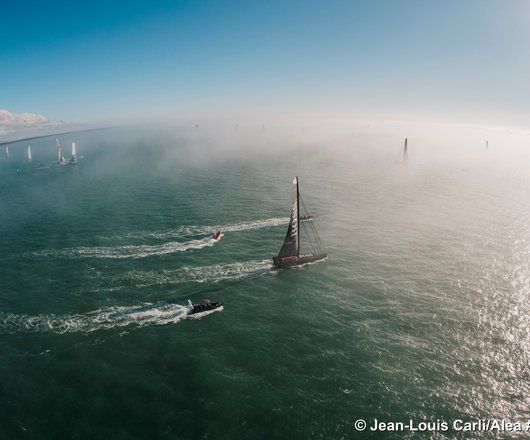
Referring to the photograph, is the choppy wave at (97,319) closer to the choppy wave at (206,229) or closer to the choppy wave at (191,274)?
the choppy wave at (191,274)

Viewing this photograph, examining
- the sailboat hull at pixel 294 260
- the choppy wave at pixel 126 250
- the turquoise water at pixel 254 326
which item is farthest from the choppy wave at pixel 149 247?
the sailboat hull at pixel 294 260

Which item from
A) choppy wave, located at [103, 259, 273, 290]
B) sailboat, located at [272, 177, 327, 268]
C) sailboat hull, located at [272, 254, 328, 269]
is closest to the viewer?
choppy wave, located at [103, 259, 273, 290]

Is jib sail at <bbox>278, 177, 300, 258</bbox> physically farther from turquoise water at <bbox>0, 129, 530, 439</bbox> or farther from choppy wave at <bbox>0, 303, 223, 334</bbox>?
choppy wave at <bbox>0, 303, 223, 334</bbox>

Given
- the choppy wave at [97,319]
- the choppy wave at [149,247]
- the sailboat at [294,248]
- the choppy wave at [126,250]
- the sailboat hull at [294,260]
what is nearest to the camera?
the choppy wave at [97,319]

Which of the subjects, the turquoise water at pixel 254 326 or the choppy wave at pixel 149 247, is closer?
the turquoise water at pixel 254 326

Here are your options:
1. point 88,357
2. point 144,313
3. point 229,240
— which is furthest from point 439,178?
point 88,357

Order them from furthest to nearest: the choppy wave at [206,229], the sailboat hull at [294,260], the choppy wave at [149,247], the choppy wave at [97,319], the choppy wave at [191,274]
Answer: the choppy wave at [206,229] < the choppy wave at [149,247] < the sailboat hull at [294,260] < the choppy wave at [191,274] < the choppy wave at [97,319]

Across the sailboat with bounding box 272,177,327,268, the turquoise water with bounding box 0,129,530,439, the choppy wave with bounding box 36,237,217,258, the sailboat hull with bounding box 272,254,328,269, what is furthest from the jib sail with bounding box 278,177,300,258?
the choppy wave with bounding box 36,237,217,258
